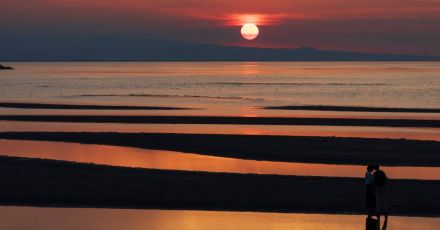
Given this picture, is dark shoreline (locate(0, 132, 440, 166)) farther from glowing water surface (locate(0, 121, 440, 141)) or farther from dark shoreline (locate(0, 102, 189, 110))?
dark shoreline (locate(0, 102, 189, 110))

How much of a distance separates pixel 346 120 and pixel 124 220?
3809cm

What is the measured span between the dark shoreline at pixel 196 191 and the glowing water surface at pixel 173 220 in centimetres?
83

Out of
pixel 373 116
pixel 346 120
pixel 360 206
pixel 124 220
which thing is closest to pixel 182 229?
pixel 124 220

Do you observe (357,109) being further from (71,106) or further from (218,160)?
(218,160)

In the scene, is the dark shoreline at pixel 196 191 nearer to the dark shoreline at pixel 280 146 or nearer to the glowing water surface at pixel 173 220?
the glowing water surface at pixel 173 220

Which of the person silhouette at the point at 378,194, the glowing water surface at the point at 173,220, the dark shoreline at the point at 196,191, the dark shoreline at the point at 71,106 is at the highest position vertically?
the dark shoreline at the point at 71,106

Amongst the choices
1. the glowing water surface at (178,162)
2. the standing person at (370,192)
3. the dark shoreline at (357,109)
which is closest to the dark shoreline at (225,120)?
the dark shoreline at (357,109)

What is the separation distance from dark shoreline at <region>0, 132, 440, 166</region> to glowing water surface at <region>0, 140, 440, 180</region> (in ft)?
4.57

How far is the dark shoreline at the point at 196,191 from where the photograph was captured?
72.5 feet

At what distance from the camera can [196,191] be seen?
24.3 metres

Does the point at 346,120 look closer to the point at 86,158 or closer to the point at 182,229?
the point at 86,158

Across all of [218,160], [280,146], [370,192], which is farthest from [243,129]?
[370,192]

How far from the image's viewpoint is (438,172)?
30016mm

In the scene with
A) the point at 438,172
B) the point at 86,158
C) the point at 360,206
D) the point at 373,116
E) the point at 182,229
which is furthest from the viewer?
the point at 373,116
